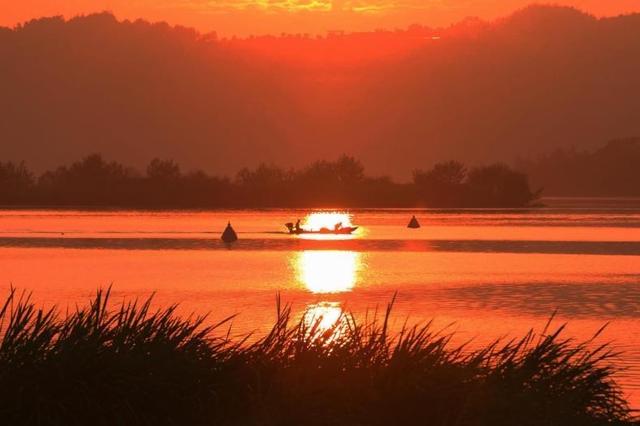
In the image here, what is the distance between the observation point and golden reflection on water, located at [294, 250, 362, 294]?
51.8 m

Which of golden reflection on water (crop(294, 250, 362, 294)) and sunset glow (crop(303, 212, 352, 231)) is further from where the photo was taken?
sunset glow (crop(303, 212, 352, 231))

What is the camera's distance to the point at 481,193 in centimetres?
19938

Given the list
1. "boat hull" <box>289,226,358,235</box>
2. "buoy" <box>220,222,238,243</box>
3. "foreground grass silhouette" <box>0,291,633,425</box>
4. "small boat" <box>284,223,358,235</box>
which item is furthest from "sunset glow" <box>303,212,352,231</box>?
"foreground grass silhouette" <box>0,291,633,425</box>

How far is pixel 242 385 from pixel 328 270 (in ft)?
159

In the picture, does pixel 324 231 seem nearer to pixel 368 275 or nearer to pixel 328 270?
pixel 328 270

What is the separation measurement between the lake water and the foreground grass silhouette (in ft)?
15.9

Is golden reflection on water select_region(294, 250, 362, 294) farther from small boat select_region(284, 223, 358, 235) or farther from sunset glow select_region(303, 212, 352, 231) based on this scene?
sunset glow select_region(303, 212, 352, 231)

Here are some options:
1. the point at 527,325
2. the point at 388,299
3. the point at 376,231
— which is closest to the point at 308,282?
the point at 388,299

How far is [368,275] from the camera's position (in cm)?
5881

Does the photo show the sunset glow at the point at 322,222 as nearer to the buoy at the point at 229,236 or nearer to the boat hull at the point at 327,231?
the boat hull at the point at 327,231

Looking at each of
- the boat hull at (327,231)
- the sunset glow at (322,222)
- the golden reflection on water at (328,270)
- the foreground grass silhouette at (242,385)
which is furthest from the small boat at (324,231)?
the foreground grass silhouette at (242,385)

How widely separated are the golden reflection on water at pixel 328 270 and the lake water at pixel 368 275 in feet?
0.30

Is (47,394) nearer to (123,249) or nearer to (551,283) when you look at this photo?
(551,283)

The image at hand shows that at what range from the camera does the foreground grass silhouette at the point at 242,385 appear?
13.2 meters
